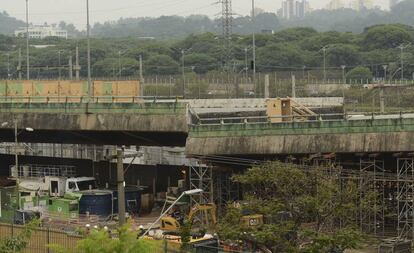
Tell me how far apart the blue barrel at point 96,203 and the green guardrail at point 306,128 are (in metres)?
6.55

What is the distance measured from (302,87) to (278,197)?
2279 inches

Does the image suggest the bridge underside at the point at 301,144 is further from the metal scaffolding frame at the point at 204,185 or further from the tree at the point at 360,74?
the tree at the point at 360,74

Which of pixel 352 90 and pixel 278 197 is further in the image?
pixel 352 90

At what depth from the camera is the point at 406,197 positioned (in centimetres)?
3400

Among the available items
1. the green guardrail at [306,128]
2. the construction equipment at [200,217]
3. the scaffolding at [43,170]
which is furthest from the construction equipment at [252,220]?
the scaffolding at [43,170]

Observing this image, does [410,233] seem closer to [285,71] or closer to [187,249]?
[187,249]

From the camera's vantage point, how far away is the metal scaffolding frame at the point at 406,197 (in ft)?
111

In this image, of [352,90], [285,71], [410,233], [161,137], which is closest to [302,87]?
[352,90]

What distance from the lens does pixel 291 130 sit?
37.7m

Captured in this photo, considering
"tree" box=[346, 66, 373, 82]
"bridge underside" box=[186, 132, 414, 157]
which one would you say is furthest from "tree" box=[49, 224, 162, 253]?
"tree" box=[346, 66, 373, 82]

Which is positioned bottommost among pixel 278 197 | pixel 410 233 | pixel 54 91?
pixel 410 233

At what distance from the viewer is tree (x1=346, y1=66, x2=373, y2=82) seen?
349ft

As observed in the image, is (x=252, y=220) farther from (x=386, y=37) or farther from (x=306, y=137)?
(x=386, y=37)

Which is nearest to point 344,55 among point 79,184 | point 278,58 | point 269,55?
point 278,58
